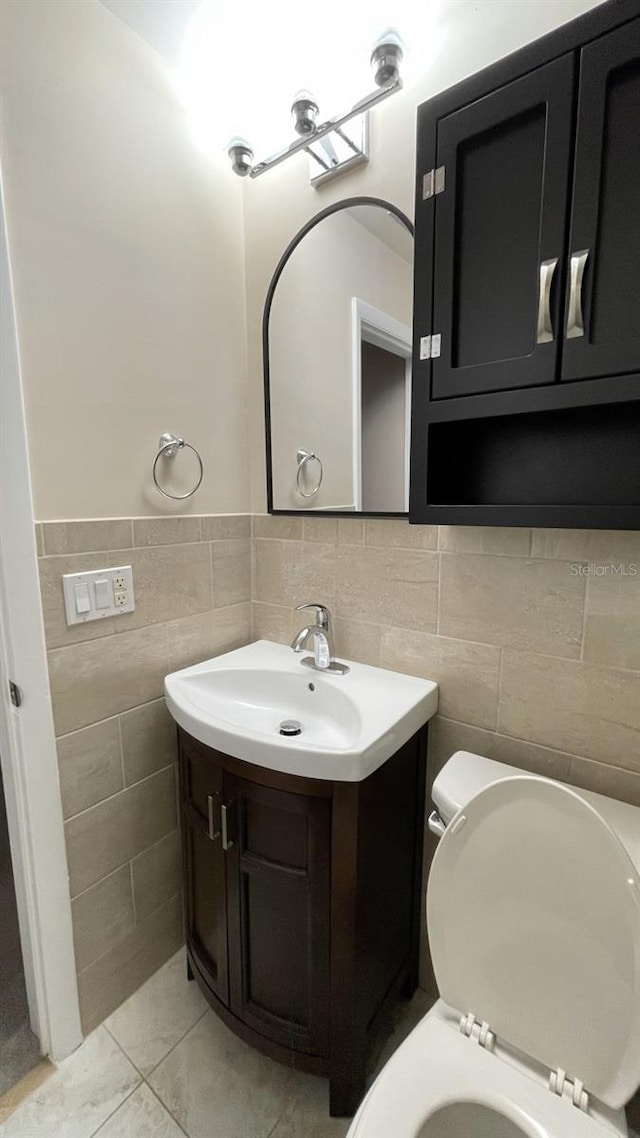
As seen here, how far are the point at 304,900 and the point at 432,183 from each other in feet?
4.85

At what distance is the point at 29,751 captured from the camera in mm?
1075

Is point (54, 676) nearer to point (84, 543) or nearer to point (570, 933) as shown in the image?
point (84, 543)

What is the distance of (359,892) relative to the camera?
38.7 inches

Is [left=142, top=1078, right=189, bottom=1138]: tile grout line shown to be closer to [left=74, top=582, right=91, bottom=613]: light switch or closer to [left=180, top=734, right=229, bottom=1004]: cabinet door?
[left=180, top=734, right=229, bottom=1004]: cabinet door

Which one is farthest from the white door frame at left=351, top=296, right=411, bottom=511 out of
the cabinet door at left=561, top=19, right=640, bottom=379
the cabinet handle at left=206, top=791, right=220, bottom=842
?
the cabinet handle at left=206, top=791, right=220, bottom=842

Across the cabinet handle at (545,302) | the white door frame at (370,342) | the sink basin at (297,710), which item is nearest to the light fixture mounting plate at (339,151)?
the white door frame at (370,342)

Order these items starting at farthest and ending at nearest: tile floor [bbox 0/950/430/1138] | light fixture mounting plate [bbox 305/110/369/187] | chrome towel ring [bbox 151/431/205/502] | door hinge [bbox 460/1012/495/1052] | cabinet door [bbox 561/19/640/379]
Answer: chrome towel ring [bbox 151/431/205/502] → light fixture mounting plate [bbox 305/110/369/187] → tile floor [bbox 0/950/430/1138] → door hinge [bbox 460/1012/495/1052] → cabinet door [bbox 561/19/640/379]

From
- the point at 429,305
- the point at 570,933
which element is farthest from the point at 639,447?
the point at 570,933

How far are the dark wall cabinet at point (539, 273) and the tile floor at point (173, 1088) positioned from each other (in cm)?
141

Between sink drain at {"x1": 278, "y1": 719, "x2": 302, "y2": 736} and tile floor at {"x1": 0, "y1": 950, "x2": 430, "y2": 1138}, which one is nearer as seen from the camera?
tile floor at {"x1": 0, "y1": 950, "x2": 430, "y2": 1138}

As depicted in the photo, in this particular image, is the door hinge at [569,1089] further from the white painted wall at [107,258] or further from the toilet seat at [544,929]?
the white painted wall at [107,258]

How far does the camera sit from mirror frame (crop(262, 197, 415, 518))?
120 centimetres

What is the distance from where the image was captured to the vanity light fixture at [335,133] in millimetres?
977

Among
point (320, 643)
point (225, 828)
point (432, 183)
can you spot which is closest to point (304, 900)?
point (225, 828)
